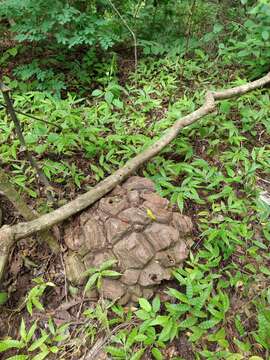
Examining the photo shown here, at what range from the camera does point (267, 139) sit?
4.22m

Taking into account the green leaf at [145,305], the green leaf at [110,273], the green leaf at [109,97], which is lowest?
the green leaf at [145,305]

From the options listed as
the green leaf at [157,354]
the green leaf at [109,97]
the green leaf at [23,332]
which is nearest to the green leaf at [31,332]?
the green leaf at [23,332]

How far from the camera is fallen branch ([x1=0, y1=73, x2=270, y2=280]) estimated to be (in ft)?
7.86

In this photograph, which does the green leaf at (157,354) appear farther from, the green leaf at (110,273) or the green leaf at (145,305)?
the green leaf at (110,273)

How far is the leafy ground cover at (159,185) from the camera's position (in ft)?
7.82

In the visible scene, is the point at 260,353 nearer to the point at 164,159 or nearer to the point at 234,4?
the point at 164,159

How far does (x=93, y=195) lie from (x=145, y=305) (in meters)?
1.05

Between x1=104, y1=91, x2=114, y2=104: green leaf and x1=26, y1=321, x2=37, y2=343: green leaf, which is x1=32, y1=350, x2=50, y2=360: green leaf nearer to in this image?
x1=26, y1=321, x2=37, y2=343: green leaf

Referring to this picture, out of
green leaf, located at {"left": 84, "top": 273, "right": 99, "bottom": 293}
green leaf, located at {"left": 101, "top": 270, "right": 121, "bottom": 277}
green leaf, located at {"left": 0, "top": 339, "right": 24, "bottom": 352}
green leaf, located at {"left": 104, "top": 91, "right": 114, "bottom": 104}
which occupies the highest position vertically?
green leaf, located at {"left": 104, "top": 91, "right": 114, "bottom": 104}

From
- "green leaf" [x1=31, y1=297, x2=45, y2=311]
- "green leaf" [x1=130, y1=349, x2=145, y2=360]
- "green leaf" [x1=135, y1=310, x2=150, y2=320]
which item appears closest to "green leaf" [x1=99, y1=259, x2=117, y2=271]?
"green leaf" [x1=135, y1=310, x2=150, y2=320]

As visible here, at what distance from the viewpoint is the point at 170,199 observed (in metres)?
3.19

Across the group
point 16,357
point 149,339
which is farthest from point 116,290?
point 16,357

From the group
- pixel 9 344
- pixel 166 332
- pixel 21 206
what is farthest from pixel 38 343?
pixel 21 206

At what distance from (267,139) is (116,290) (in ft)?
9.51
